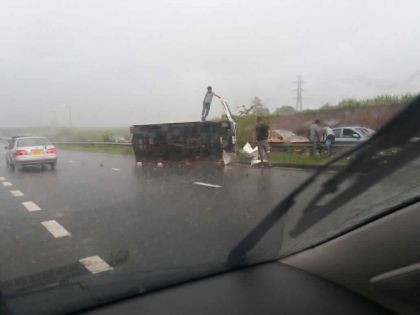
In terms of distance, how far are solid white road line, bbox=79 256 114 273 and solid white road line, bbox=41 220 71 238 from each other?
177cm

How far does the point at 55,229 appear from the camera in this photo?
20.3ft

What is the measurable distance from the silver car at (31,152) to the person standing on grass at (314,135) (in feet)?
48.9

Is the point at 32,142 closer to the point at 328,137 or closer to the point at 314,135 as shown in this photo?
the point at 314,135

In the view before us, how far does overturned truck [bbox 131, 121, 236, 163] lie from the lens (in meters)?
14.4

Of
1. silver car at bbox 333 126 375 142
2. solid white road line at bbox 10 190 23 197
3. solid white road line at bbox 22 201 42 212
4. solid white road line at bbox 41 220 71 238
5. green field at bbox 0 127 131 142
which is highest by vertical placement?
silver car at bbox 333 126 375 142

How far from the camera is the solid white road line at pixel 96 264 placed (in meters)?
3.46

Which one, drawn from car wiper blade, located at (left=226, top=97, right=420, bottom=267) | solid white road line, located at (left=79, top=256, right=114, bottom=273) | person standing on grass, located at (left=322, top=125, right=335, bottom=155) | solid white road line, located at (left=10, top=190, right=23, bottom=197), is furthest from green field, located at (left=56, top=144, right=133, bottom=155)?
car wiper blade, located at (left=226, top=97, right=420, bottom=267)

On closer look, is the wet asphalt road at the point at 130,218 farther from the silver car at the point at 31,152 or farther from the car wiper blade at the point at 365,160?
the silver car at the point at 31,152

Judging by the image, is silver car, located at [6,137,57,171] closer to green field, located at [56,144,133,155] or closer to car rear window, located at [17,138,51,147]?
car rear window, located at [17,138,51,147]

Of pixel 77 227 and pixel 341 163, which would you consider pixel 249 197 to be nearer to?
pixel 77 227

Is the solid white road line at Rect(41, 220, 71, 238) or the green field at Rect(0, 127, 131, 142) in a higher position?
the green field at Rect(0, 127, 131, 142)

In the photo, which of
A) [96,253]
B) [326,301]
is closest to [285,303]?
[326,301]

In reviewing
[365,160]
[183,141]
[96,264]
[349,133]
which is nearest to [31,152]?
[183,141]

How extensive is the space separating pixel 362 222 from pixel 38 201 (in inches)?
298
